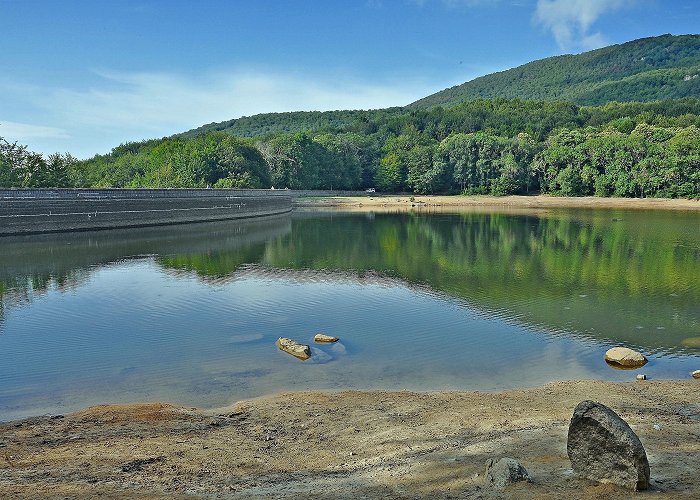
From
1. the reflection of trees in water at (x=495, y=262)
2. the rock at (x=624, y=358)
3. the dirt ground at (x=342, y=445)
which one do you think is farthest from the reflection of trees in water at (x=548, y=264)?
the dirt ground at (x=342, y=445)

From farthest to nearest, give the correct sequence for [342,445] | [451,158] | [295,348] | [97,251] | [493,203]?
[451,158] → [493,203] → [97,251] → [295,348] → [342,445]

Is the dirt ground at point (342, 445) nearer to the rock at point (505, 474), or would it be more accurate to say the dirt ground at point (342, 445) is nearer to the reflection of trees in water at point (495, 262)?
the rock at point (505, 474)

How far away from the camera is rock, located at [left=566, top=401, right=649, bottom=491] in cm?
625

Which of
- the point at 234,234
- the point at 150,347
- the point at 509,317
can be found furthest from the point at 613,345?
the point at 234,234

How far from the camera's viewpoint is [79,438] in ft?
29.8

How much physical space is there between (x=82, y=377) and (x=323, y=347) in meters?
6.02

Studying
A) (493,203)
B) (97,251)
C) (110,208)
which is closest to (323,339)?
(97,251)

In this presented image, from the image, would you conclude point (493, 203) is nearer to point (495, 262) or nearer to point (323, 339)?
point (495, 262)

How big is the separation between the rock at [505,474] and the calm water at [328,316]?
227 inches

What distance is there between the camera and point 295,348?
15000mm

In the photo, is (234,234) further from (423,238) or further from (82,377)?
(82,377)

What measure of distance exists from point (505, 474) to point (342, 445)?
3.00m

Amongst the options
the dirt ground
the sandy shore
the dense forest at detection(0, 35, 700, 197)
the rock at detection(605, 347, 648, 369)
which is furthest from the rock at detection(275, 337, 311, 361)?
the sandy shore

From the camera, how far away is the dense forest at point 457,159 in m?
86.8
